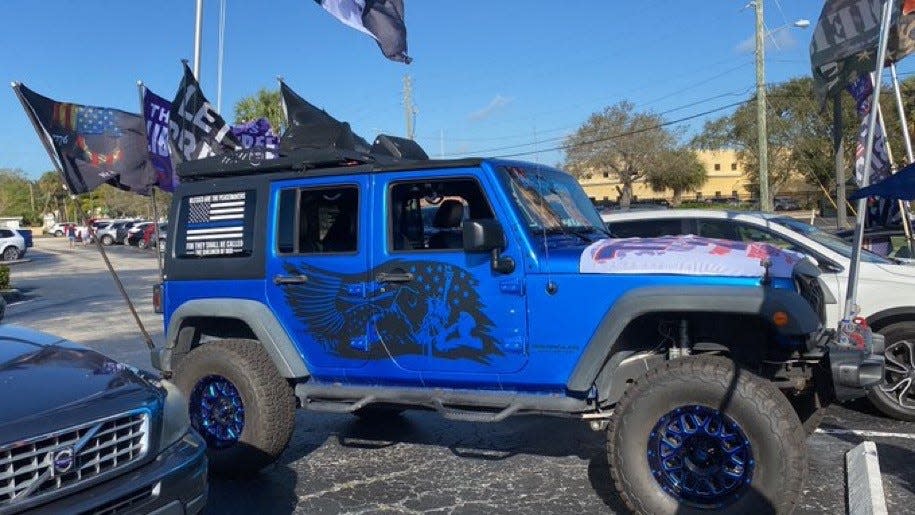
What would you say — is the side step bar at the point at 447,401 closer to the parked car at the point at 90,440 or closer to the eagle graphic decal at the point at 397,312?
the eagle graphic decal at the point at 397,312

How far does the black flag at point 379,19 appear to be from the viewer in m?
7.91

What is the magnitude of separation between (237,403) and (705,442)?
3.05 meters

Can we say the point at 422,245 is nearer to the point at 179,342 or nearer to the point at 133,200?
the point at 179,342

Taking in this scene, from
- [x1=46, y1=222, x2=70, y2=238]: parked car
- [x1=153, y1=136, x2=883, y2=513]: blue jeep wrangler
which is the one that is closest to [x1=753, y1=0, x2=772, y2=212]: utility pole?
[x1=153, y1=136, x2=883, y2=513]: blue jeep wrangler

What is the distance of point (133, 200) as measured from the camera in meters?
80.1

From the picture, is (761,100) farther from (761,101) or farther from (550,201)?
(550,201)

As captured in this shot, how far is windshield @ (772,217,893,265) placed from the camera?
264 inches

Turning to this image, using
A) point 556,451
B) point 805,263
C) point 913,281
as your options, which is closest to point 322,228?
point 556,451

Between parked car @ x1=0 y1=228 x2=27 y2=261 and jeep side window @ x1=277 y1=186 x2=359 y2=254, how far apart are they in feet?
117

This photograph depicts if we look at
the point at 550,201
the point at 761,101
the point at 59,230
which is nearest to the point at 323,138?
the point at 550,201

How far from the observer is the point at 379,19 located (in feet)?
26.7

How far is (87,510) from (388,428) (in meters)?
3.68

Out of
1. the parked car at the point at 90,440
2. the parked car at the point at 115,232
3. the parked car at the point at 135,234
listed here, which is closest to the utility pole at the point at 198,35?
the parked car at the point at 90,440

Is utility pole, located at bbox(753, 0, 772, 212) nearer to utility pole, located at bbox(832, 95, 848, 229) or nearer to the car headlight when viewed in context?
utility pole, located at bbox(832, 95, 848, 229)
